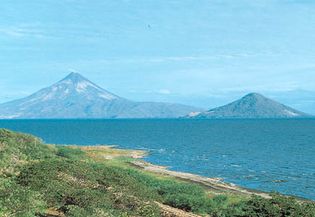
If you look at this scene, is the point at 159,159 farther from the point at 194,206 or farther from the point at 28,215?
the point at 28,215

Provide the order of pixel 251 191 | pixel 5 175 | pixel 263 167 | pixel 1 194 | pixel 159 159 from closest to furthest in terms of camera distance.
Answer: pixel 1 194
pixel 5 175
pixel 251 191
pixel 263 167
pixel 159 159

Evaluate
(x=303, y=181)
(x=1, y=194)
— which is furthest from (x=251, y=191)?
(x=1, y=194)

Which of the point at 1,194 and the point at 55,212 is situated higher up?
the point at 1,194

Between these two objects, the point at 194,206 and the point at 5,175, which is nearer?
the point at 5,175

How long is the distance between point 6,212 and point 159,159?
359 feet

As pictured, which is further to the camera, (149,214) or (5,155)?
(5,155)

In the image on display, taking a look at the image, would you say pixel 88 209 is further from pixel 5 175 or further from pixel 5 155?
pixel 5 155

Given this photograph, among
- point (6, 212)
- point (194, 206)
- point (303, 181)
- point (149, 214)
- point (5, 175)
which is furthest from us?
point (303, 181)

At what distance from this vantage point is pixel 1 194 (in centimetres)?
3456

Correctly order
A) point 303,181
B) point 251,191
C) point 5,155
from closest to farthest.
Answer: point 5,155 → point 251,191 → point 303,181

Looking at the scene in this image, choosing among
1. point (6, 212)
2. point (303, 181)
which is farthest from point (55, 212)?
point (303, 181)

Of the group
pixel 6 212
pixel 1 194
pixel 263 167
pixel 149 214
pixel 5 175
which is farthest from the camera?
pixel 263 167

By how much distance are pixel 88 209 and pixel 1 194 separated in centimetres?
643

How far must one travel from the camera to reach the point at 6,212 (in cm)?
3048
